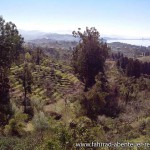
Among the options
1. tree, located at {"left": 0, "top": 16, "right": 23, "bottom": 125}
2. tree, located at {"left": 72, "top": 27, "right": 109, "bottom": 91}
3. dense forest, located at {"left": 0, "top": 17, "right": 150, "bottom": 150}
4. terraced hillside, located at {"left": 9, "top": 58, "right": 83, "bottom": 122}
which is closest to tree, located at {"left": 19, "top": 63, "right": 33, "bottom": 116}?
dense forest, located at {"left": 0, "top": 17, "right": 150, "bottom": 150}

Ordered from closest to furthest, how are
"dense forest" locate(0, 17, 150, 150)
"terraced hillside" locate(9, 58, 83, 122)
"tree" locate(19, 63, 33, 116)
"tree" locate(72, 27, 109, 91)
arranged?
1. "dense forest" locate(0, 17, 150, 150)
2. "tree" locate(19, 63, 33, 116)
3. "terraced hillside" locate(9, 58, 83, 122)
4. "tree" locate(72, 27, 109, 91)

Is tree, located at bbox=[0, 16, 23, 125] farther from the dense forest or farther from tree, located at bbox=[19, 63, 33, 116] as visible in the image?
tree, located at bbox=[19, 63, 33, 116]

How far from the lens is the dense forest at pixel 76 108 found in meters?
10.7

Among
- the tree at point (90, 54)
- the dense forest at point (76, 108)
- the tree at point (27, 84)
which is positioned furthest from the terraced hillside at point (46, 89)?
the tree at point (90, 54)

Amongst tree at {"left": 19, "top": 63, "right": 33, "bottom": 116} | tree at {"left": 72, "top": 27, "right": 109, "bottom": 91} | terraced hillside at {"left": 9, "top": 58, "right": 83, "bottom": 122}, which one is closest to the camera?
tree at {"left": 19, "top": 63, "right": 33, "bottom": 116}

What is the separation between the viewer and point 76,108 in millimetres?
22078

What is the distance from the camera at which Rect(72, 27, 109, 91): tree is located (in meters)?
32.9

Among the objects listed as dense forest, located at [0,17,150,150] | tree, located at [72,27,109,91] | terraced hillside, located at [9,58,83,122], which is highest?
tree, located at [72,27,109,91]

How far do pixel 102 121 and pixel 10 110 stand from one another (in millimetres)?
9628

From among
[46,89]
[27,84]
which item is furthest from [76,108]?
[46,89]

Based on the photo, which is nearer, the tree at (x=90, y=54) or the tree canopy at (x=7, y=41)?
the tree canopy at (x=7, y=41)

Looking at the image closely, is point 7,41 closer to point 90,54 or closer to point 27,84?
point 27,84

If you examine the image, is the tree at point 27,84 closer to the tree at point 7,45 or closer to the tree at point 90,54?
the tree at point 7,45

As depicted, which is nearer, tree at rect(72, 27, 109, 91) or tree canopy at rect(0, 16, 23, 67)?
tree canopy at rect(0, 16, 23, 67)
